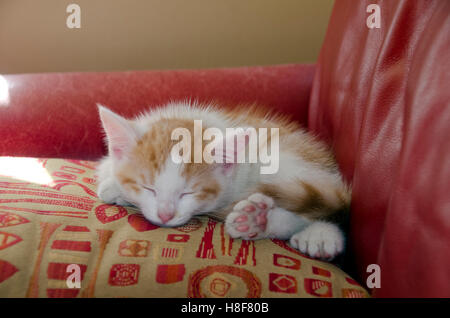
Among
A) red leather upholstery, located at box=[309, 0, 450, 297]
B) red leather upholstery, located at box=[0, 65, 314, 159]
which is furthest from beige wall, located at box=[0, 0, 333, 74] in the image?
red leather upholstery, located at box=[309, 0, 450, 297]

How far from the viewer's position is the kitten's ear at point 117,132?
882 millimetres

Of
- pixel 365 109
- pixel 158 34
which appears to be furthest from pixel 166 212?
pixel 158 34

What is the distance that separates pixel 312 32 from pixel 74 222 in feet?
4.71

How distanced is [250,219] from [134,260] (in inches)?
9.5

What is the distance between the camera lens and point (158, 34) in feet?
5.86

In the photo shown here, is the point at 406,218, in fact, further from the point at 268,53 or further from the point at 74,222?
the point at 268,53

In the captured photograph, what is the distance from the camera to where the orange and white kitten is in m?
0.80

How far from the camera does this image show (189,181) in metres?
0.91

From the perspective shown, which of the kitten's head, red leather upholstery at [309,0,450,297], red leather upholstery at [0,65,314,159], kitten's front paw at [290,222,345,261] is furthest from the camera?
red leather upholstery at [0,65,314,159]

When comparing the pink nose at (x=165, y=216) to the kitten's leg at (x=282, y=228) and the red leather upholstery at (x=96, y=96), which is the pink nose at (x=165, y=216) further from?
the red leather upholstery at (x=96, y=96)

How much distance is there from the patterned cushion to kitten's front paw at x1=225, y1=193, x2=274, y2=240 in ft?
0.06

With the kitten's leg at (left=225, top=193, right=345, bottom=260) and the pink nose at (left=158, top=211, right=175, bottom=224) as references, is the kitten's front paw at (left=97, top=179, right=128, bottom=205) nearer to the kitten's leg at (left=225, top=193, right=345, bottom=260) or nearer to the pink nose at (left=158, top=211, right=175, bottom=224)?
the pink nose at (left=158, top=211, right=175, bottom=224)
